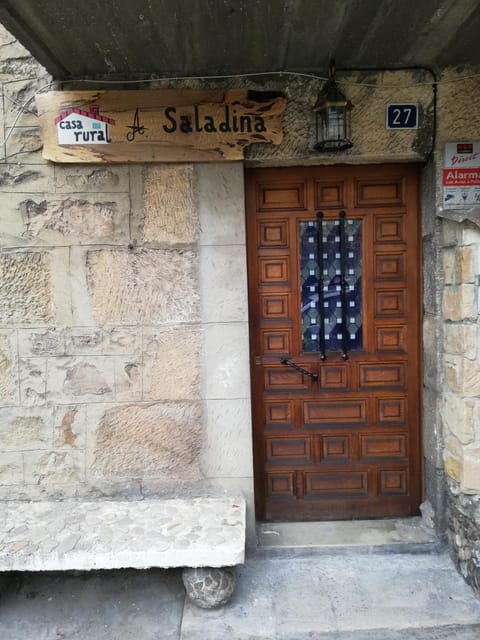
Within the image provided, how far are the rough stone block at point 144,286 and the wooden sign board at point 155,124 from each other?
577mm

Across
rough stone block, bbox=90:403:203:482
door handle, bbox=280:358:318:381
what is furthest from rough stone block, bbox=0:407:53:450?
door handle, bbox=280:358:318:381

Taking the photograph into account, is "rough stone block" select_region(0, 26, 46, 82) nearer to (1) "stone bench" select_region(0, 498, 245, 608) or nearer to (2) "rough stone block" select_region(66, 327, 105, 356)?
(2) "rough stone block" select_region(66, 327, 105, 356)

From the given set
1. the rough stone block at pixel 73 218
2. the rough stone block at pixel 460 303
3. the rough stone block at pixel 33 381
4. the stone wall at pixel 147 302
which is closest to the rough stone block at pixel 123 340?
the stone wall at pixel 147 302

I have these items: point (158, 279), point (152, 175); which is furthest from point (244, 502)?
point (152, 175)

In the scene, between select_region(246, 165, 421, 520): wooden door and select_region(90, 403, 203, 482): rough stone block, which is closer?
select_region(90, 403, 203, 482): rough stone block

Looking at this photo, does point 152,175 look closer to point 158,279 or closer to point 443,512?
point 158,279

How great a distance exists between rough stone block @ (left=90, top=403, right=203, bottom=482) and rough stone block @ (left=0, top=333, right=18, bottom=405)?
22.5 inches

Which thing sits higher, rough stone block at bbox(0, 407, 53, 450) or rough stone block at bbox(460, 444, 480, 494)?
rough stone block at bbox(0, 407, 53, 450)

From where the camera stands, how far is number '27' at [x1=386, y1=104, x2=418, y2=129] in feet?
9.41

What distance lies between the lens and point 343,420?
126 inches

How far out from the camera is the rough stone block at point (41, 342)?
9.75ft

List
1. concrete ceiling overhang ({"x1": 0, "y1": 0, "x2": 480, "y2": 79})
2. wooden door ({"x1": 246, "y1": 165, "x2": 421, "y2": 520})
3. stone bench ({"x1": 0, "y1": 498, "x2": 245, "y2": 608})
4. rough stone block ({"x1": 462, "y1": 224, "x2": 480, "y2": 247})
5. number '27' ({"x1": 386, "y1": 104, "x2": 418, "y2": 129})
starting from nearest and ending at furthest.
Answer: concrete ceiling overhang ({"x1": 0, "y1": 0, "x2": 480, "y2": 79}) < stone bench ({"x1": 0, "y1": 498, "x2": 245, "y2": 608}) < rough stone block ({"x1": 462, "y1": 224, "x2": 480, "y2": 247}) < number '27' ({"x1": 386, "y1": 104, "x2": 418, "y2": 129}) < wooden door ({"x1": 246, "y1": 165, "x2": 421, "y2": 520})

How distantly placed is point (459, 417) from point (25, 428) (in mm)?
2567

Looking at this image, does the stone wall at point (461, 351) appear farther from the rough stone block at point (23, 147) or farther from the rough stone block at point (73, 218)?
the rough stone block at point (23, 147)
